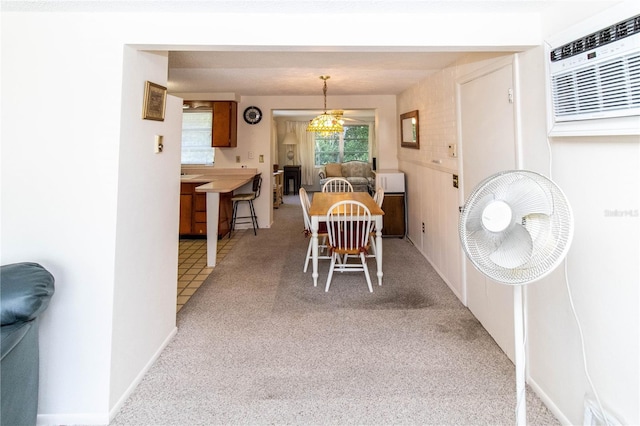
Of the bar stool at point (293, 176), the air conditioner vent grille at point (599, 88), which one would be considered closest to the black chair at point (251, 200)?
the air conditioner vent grille at point (599, 88)

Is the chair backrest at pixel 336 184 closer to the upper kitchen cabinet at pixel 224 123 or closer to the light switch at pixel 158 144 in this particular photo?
the upper kitchen cabinet at pixel 224 123

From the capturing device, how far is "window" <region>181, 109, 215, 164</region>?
17.7 feet

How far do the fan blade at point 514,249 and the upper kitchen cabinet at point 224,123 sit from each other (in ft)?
14.7

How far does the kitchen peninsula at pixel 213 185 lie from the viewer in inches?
140

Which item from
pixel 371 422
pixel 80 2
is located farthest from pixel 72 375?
pixel 80 2

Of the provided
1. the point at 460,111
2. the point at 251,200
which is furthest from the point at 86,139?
the point at 251,200

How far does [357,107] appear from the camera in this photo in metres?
5.11

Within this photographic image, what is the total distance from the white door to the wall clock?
344 cm

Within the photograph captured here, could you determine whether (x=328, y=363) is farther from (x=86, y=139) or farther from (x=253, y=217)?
(x=253, y=217)

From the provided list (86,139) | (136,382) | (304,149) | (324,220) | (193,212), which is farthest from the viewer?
(304,149)

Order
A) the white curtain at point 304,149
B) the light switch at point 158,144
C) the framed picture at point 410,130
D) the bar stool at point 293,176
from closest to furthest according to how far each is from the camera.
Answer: the light switch at point 158,144, the framed picture at point 410,130, the bar stool at point 293,176, the white curtain at point 304,149

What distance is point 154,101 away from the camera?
1.73m

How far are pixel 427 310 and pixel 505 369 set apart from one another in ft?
2.47

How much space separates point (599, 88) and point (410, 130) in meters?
3.32
